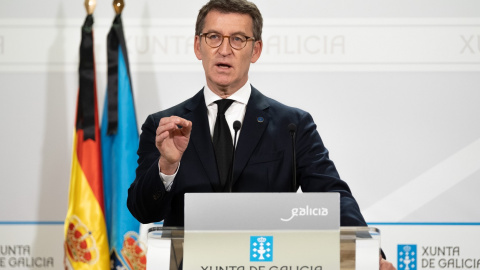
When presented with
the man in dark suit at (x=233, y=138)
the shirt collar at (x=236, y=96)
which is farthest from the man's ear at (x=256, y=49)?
the shirt collar at (x=236, y=96)

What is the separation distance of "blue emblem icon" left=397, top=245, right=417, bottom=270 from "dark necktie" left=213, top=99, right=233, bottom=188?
1.90 meters

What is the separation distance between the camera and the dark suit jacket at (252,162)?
2.46m

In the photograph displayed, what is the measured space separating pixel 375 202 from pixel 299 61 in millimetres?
1020

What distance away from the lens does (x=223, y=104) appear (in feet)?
8.64

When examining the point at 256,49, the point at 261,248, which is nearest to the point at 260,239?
the point at 261,248

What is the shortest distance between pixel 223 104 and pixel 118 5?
1.65 meters

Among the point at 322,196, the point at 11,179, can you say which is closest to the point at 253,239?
the point at 322,196

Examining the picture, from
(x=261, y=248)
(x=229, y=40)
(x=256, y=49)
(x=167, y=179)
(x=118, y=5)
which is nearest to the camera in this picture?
(x=261, y=248)

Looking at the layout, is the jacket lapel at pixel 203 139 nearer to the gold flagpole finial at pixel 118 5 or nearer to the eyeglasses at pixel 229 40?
the eyeglasses at pixel 229 40

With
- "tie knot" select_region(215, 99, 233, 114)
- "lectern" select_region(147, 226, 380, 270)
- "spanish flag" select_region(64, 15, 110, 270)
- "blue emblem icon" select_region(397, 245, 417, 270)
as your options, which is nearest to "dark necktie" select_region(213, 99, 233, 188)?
"tie knot" select_region(215, 99, 233, 114)

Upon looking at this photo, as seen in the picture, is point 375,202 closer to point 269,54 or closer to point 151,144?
point 269,54

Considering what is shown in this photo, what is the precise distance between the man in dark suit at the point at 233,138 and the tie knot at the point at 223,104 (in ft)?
0.04

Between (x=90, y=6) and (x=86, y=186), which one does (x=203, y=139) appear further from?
(x=90, y=6)

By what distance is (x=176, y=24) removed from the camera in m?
4.09
